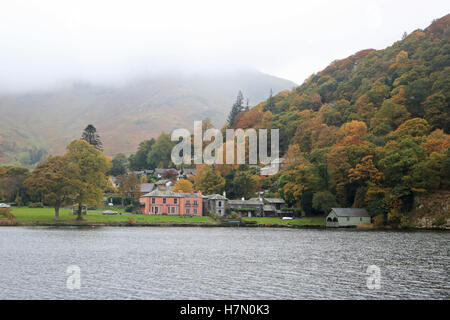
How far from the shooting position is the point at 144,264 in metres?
35.7

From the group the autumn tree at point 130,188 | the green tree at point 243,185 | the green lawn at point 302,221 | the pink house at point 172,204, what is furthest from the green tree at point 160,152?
Answer: the green lawn at point 302,221

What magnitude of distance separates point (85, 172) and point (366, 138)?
2105 inches

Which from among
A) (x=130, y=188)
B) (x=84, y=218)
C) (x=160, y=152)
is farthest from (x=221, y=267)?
(x=160, y=152)

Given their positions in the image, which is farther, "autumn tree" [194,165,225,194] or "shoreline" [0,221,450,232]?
"autumn tree" [194,165,225,194]

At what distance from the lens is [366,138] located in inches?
3718

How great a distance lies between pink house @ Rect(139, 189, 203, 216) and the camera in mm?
91688

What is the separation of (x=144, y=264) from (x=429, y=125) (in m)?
75.4

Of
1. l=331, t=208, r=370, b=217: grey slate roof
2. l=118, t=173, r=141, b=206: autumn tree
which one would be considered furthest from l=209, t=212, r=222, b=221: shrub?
l=118, t=173, r=141, b=206: autumn tree

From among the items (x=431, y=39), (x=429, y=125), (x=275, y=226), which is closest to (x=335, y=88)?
(x=431, y=39)

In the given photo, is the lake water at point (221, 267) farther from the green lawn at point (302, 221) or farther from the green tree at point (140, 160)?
the green tree at point (140, 160)

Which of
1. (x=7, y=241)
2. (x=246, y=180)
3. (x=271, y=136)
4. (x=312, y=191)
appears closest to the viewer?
(x=7, y=241)

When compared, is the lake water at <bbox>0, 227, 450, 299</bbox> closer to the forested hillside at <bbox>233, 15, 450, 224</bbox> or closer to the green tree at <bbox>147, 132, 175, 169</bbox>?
the forested hillside at <bbox>233, 15, 450, 224</bbox>

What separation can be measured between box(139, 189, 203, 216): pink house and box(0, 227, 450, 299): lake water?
3673 centimetres

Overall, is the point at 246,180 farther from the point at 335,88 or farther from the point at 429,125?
the point at 335,88
